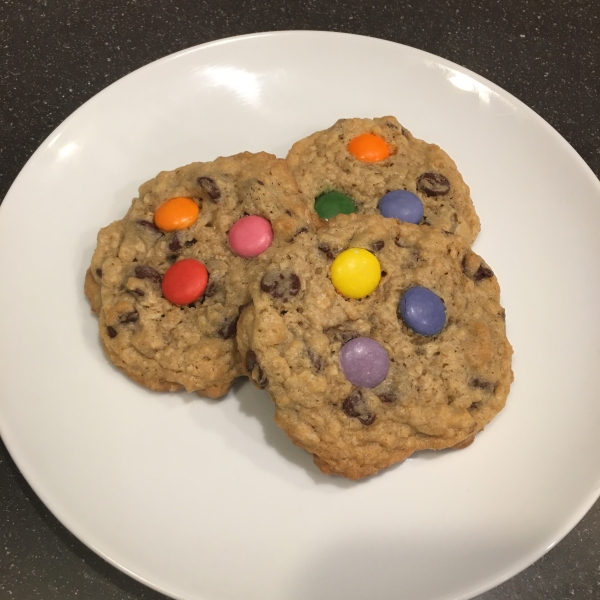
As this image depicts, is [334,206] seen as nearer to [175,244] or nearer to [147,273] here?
[175,244]

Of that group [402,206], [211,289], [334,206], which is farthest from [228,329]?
[402,206]

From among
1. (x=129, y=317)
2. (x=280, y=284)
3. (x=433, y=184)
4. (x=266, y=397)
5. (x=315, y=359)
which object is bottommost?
(x=266, y=397)

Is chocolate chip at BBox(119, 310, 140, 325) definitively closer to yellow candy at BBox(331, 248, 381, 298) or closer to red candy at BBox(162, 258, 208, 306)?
red candy at BBox(162, 258, 208, 306)

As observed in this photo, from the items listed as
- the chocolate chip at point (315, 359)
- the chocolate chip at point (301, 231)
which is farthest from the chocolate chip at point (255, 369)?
the chocolate chip at point (301, 231)

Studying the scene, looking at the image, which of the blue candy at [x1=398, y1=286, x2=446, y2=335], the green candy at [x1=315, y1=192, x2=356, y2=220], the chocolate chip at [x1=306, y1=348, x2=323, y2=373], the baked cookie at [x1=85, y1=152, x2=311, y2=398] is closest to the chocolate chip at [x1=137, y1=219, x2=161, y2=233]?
the baked cookie at [x1=85, y1=152, x2=311, y2=398]

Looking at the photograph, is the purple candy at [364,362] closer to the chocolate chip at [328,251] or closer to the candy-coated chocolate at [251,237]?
the chocolate chip at [328,251]

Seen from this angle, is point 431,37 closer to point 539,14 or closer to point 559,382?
point 539,14

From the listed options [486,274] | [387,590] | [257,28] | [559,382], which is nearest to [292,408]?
[387,590]
